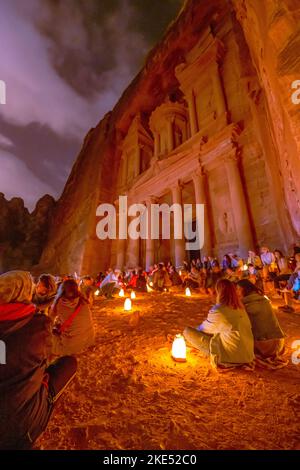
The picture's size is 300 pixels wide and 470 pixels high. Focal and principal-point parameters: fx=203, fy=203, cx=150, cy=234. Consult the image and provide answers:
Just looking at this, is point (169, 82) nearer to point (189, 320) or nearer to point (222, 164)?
point (222, 164)

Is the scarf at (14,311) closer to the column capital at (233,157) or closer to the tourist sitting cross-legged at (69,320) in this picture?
the tourist sitting cross-legged at (69,320)

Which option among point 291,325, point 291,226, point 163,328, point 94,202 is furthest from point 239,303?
point 94,202

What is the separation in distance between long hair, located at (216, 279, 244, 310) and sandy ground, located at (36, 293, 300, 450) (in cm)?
82

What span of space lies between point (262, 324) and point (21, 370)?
2838 mm

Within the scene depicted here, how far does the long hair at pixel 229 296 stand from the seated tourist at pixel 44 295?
2914 mm

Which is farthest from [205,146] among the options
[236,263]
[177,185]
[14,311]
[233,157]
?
[14,311]

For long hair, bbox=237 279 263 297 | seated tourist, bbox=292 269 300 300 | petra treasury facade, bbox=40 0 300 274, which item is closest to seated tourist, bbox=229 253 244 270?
petra treasury facade, bbox=40 0 300 274

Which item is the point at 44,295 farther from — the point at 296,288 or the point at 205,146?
the point at 205,146

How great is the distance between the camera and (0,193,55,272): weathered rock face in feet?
93.1

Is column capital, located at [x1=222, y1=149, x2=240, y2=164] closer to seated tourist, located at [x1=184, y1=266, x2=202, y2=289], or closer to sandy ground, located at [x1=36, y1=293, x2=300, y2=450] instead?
seated tourist, located at [x1=184, y1=266, x2=202, y2=289]

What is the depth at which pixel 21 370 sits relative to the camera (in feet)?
4.44

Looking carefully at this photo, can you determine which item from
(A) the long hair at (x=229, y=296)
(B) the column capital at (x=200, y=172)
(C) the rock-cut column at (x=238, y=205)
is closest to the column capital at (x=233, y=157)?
(C) the rock-cut column at (x=238, y=205)

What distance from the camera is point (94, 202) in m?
24.0

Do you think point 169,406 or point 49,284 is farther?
point 49,284
